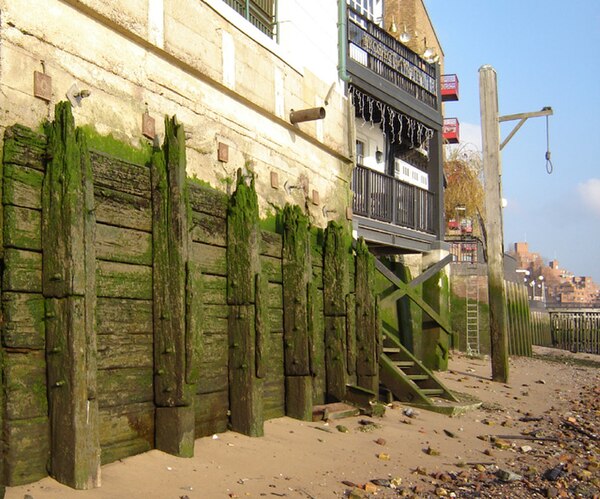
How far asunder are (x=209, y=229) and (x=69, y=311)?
260 centimetres

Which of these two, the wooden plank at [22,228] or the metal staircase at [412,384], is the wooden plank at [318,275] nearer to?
the metal staircase at [412,384]

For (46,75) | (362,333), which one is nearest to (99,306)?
(46,75)

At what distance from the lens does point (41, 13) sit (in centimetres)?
568

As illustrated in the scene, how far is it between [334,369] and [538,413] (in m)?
4.14

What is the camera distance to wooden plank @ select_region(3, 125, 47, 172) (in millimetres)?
5145

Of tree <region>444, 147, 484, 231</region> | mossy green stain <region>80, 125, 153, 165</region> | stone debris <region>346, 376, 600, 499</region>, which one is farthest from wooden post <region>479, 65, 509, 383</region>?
tree <region>444, 147, 484, 231</region>

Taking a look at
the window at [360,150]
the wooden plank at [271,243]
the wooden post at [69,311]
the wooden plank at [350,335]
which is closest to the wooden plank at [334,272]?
the wooden plank at [350,335]

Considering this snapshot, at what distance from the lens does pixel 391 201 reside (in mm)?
17016

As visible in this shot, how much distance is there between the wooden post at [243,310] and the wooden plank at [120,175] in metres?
1.52

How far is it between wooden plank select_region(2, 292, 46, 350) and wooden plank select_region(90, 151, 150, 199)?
115 centimetres

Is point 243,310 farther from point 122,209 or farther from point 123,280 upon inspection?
point 122,209

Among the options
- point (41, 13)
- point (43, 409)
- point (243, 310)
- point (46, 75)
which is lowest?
point (43, 409)

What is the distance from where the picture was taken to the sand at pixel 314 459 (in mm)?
5754

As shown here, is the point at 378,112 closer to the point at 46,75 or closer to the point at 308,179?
the point at 308,179
